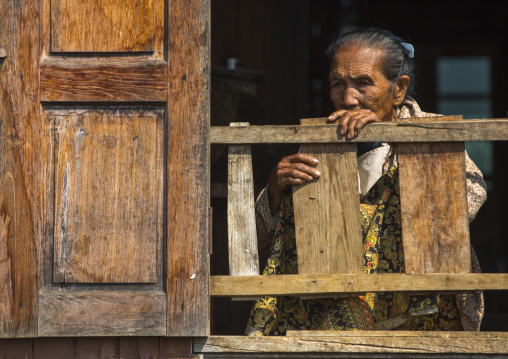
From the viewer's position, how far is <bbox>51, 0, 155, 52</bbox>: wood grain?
2.86m

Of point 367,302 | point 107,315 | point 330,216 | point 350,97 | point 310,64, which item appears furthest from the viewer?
point 310,64

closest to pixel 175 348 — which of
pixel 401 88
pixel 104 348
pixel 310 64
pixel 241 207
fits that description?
pixel 104 348

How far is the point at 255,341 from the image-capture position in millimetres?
2814

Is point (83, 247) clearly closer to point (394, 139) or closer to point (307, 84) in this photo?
point (394, 139)

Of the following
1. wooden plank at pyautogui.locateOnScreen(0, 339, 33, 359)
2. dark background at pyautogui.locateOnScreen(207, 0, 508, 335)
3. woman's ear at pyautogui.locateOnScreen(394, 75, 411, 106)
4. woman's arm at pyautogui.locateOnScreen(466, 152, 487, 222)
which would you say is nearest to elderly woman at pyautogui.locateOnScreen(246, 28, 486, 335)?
woman's arm at pyautogui.locateOnScreen(466, 152, 487, 222)

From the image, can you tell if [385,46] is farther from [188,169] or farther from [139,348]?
[139,348]

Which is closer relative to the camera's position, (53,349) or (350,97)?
(53,349)

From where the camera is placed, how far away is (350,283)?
9.20 feet

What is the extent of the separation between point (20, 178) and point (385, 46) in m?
1.79

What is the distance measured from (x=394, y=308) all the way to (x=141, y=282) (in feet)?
3.50

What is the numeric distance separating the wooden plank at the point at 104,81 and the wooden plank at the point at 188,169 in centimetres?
7

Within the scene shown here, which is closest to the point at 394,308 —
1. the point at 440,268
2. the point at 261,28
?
the point at 440,268

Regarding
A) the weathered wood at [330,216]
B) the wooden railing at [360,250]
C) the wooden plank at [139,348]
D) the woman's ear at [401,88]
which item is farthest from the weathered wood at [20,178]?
the woman's ear at [401,88]

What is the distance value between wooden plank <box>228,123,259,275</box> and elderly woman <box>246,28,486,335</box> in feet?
0.55
